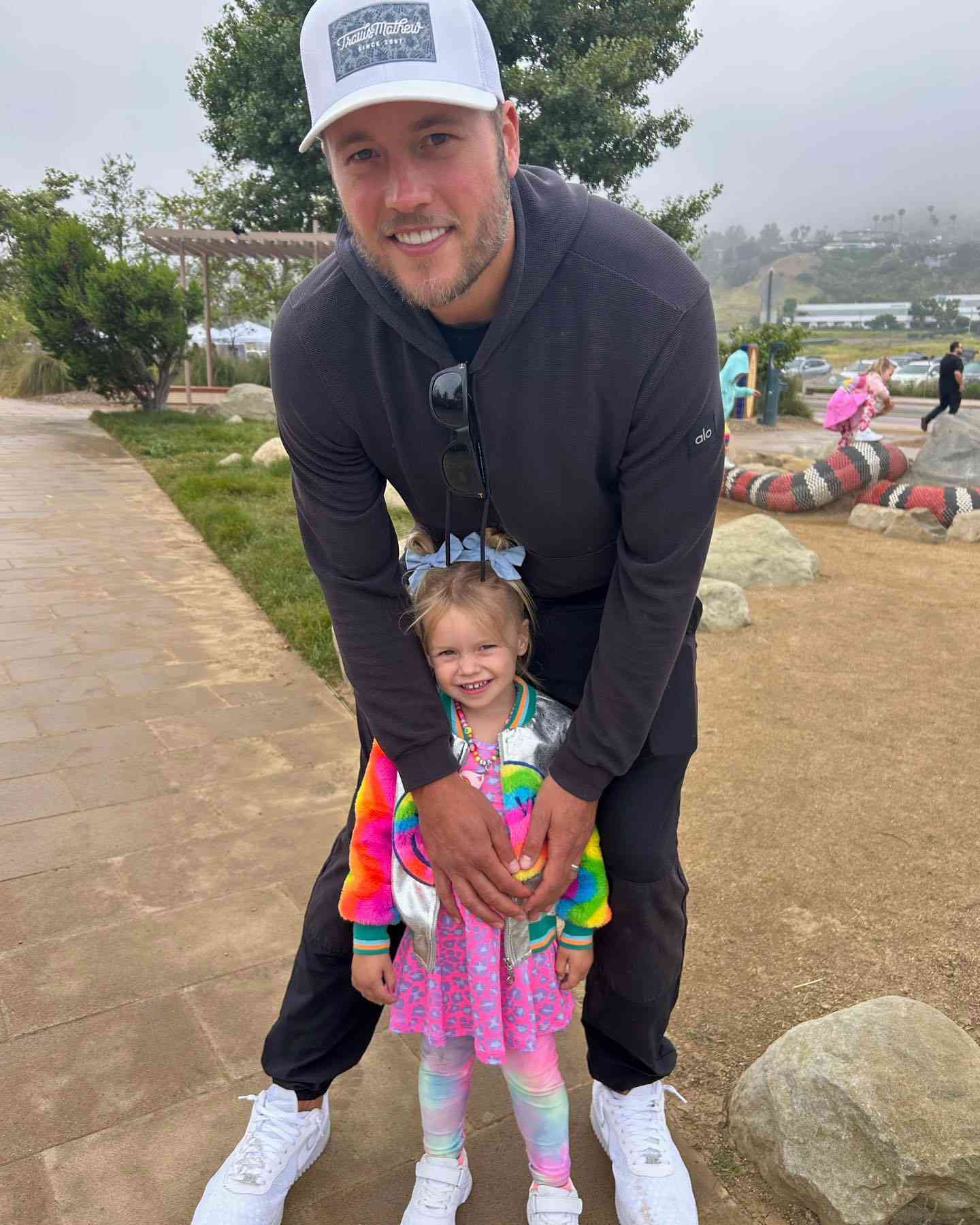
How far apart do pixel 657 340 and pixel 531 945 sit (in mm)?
980

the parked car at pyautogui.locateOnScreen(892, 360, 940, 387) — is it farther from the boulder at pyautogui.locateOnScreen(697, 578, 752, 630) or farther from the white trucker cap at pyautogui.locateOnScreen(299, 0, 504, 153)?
the white trucker cap at pyautogui.locateOnScreen(299, 0, 504, 153)

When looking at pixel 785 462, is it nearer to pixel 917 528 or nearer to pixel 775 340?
pixel 917 528

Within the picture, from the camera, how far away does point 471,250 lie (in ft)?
4.88

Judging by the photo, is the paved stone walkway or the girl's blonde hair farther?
the paved stone walkway

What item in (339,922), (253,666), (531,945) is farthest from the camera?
(253,666)

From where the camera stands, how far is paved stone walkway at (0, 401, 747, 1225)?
1905mm

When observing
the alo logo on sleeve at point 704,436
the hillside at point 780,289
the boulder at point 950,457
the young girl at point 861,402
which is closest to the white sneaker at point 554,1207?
the alo logo on sleeve at point 704,436

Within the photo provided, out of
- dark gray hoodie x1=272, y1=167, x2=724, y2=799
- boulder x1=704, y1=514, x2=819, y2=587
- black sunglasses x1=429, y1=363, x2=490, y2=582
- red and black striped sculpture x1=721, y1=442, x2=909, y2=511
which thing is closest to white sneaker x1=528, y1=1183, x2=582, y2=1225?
dark gray hoodie x1=272, y1=167, x2=724, y2=799

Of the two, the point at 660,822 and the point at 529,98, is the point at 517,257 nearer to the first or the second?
the point at 660,822

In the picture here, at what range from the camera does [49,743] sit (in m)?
3.91

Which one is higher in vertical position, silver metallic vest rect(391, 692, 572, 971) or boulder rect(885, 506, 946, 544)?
silver metallic vest rect(391, 692, 572, 971)

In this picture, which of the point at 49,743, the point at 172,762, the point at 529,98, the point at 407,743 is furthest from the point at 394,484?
the point at 529,98

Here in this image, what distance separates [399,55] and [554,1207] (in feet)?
5.83

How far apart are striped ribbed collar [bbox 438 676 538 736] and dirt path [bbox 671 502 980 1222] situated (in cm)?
93
